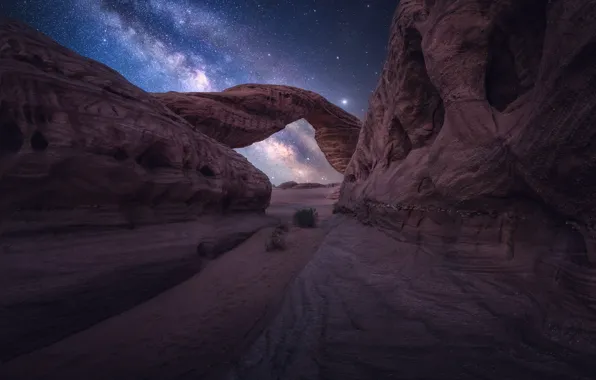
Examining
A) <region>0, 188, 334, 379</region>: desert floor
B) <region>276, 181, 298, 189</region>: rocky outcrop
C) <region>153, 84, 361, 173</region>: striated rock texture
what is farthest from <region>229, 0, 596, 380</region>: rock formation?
<region>276, 181, 298, 189</region>: rocky outcrop

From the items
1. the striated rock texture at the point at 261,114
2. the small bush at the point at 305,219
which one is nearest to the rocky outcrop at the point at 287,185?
the striated rock texture at the point at 261,114

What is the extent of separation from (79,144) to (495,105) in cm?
455

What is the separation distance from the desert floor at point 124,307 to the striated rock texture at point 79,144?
1.15ft

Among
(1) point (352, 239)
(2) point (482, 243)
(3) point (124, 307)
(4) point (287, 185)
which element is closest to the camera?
(2) point (482, 243)

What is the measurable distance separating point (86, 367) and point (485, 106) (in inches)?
161

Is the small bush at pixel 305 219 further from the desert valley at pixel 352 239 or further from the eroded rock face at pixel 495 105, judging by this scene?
the eroded rock face at pixel 495 105

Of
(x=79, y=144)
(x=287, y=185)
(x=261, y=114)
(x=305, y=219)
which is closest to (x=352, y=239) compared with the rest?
(x=305, y=219)

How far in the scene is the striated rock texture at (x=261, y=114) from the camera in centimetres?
1206

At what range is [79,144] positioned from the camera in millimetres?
2598

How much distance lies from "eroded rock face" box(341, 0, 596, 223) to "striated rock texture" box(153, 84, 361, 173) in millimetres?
10110

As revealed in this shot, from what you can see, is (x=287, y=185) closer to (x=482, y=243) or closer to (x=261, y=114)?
(x=261, y=114)

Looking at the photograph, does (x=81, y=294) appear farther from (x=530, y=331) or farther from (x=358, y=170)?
(x=358, y=170)

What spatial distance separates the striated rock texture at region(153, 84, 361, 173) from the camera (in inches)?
475

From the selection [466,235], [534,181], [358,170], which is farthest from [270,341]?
[358,170]
